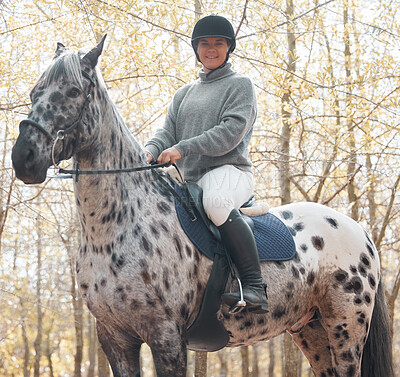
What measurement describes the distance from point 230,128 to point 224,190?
1.33 feet

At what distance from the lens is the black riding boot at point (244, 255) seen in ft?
10.00

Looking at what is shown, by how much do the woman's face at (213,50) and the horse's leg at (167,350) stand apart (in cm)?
183

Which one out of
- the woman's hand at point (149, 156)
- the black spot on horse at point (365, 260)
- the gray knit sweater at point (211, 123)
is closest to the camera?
the gray knit sweater at point (211, 123)

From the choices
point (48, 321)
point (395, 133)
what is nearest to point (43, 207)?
point (395, 133)

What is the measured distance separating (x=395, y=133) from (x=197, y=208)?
5.56 m

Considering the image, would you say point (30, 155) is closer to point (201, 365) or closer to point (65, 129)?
point (65, 129)

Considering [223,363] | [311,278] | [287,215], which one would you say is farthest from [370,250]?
[223,363]

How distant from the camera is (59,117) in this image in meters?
2.52

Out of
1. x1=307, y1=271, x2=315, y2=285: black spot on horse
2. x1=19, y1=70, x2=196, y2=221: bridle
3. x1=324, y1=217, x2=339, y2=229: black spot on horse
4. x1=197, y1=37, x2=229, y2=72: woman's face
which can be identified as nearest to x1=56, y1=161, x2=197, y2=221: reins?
x1=19, y1=70, x2=196, y2=221: bridle

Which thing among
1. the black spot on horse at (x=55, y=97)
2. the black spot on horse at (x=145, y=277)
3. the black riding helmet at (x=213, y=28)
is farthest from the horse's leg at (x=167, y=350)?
the black riding helmet at (x=213, y=28)

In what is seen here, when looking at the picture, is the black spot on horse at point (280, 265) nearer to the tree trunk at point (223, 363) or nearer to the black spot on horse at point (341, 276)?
the black spot on horse at point (341, 276)

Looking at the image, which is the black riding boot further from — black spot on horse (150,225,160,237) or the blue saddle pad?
black spot on horse (150,225,160,237)

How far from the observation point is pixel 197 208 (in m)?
3.12

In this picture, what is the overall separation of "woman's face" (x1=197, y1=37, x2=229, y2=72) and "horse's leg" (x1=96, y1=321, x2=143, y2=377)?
1.93m
